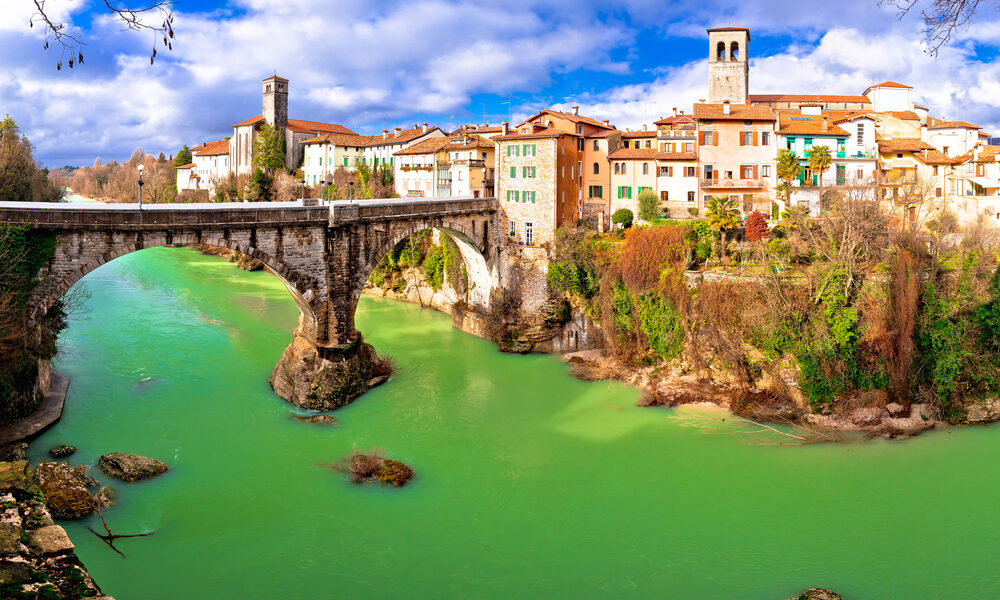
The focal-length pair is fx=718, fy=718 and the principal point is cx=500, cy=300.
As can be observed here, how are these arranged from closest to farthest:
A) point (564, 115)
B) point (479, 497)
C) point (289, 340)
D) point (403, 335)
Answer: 1. point (479, 497)
2. point (289, 340)
3. point (403, 335)
4. point (564, 115)

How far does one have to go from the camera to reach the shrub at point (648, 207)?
35531 mm

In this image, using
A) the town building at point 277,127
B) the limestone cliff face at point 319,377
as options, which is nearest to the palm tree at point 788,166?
the limestone cliff face at point 319,377

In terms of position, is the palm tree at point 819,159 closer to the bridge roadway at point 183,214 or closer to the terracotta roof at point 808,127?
the terracotta roof at point 808,127

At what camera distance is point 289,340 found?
31.1m

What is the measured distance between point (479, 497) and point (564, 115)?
25.7 meters

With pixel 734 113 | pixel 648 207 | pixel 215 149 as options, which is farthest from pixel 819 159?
pixel 215 149

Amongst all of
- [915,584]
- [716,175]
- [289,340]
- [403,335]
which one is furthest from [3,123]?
[915,584]

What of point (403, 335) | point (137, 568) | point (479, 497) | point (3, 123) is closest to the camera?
point (137, 568)

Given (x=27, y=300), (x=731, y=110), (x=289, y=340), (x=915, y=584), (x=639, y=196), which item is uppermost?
(x=731, y=110)

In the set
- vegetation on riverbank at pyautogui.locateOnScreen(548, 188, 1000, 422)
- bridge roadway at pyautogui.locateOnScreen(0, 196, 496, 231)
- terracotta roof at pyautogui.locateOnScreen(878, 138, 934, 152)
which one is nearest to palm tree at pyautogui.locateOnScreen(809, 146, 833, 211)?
vegetation on riverbank at pyautogui.locateOnScreen(548, 188, 1000, 422)

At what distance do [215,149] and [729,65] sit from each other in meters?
57.6

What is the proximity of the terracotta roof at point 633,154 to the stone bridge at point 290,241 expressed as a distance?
12.0m

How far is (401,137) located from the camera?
61.3 meters

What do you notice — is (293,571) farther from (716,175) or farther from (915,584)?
(716,175)
